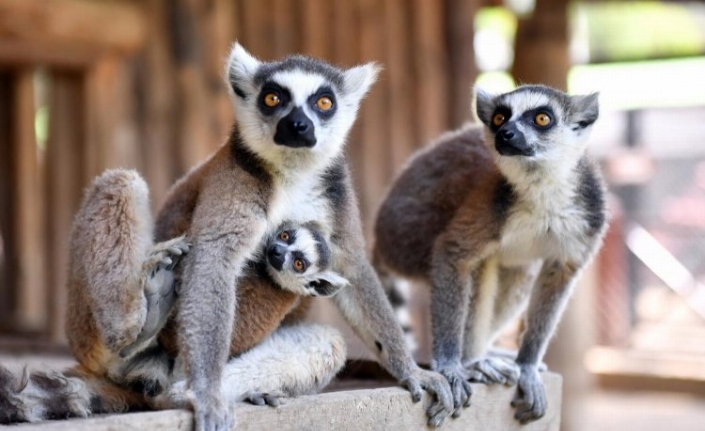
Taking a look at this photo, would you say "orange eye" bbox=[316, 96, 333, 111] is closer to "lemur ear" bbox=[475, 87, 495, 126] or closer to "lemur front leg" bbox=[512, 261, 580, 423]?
"lemur ear" bbox=[475, 87, 495, 126]

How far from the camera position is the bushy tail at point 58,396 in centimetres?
420

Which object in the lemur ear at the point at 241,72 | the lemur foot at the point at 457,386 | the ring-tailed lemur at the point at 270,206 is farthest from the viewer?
the lemur foot at the point at 457,386

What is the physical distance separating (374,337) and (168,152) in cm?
526

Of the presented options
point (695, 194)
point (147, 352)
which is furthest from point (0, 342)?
point (695, 194)

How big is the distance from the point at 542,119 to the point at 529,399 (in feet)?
4.86

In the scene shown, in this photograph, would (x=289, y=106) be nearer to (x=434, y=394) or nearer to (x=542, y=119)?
(x=542, y=119)

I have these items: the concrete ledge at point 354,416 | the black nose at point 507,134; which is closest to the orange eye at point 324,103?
the black nose at point 507,134

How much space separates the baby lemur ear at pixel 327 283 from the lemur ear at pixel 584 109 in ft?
5.38

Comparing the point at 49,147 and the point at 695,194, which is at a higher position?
the point at 49,147

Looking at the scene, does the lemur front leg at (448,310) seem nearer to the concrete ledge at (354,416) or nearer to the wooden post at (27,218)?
the concrete ledge at (354,416)

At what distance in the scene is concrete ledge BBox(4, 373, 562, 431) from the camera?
4.07 metres

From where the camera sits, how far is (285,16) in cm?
1037

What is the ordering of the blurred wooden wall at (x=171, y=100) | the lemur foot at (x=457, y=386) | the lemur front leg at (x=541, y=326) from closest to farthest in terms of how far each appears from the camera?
the lemur foot at (x=457, y=386), the lemur front leg at (x=541, y=326), the blurred wooden wall at (x=171, y=100)

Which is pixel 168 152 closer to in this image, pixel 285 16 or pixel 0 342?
pixel 285 16
